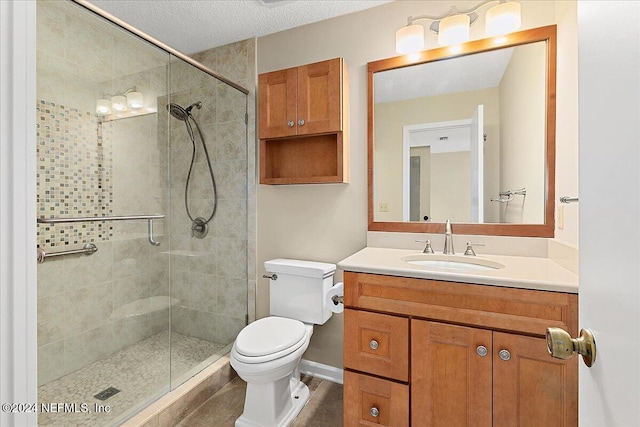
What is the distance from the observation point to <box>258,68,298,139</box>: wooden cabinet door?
1.88 metres

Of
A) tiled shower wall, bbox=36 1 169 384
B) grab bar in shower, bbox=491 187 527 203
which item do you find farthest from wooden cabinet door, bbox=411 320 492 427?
tiled shower wall, bbox=36 1 169 384

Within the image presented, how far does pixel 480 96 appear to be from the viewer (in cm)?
160

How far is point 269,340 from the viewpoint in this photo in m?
1.51

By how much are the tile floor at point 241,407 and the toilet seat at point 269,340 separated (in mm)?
430

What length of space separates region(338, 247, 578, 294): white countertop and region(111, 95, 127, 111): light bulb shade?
1748 mm

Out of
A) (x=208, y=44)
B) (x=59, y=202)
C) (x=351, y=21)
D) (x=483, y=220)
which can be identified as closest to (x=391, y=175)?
(x=483, y=220)

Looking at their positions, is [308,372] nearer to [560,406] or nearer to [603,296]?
[560,406]

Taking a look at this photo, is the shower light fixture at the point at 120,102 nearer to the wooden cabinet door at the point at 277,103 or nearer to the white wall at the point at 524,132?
the wooden cabinet door at the point at 277,103

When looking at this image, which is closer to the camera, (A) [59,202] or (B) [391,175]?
(A) [59,202]

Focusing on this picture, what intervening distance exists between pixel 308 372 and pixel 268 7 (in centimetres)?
240

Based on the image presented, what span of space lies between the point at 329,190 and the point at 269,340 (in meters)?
0.98

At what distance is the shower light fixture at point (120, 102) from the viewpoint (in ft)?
5.97

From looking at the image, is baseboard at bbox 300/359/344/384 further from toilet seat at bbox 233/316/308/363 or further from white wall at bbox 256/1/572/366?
toilet seat at bbox 233/316/308/363

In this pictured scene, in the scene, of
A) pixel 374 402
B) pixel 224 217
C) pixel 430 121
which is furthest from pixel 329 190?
pixel 374 402
